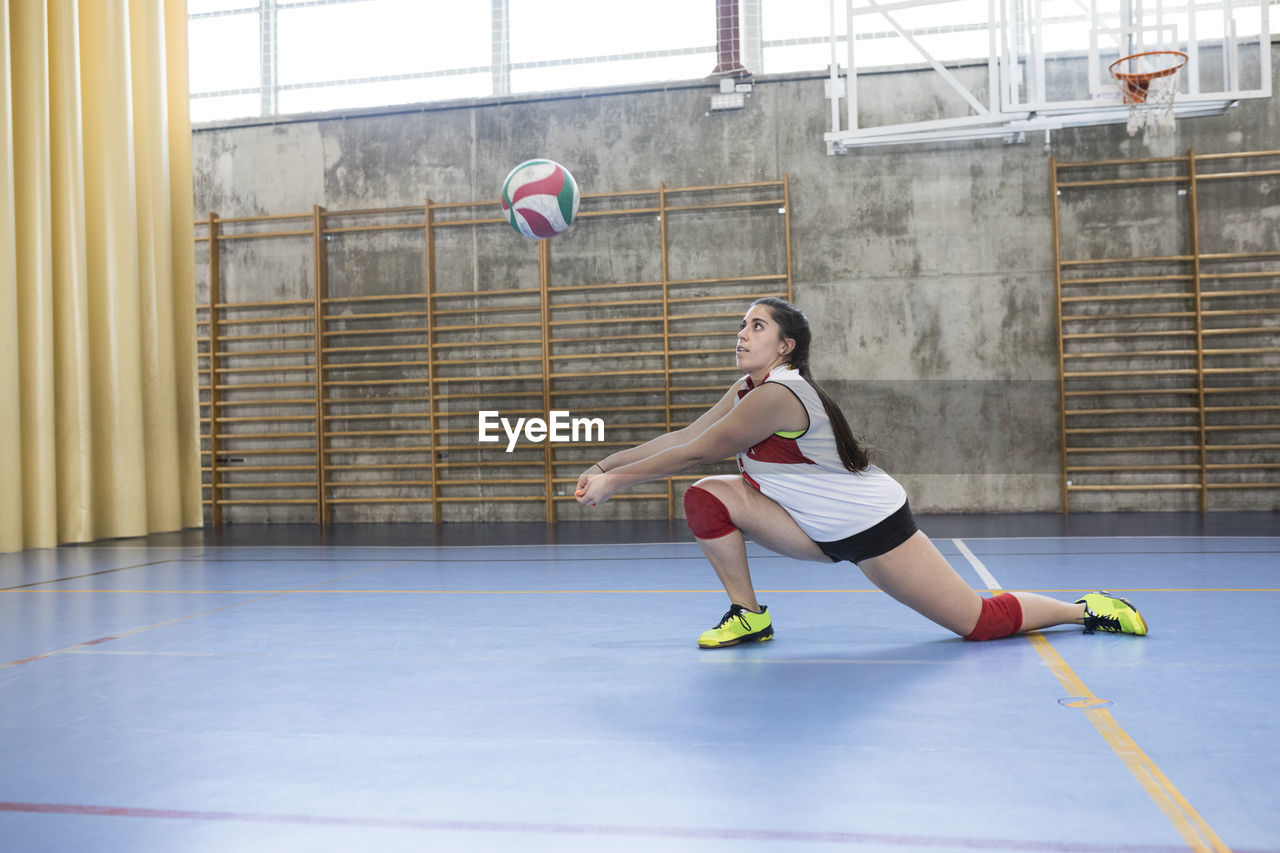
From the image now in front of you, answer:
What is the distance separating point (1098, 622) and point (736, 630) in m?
0.97

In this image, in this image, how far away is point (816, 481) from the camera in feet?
8.02

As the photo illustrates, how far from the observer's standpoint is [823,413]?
2.41m

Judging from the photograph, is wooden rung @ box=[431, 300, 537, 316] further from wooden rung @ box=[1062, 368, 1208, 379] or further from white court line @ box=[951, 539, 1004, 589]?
wooden rung @ box=[1062, 368, 1208, 379]

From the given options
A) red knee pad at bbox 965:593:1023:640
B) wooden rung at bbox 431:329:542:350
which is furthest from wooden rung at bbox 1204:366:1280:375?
red knee pad at bbox 965:593:1023:640

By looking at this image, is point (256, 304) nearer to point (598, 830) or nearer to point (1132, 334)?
point (1132, 334)

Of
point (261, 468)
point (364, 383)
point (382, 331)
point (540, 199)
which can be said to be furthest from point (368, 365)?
point (540, 199)

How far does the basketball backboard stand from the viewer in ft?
20.6

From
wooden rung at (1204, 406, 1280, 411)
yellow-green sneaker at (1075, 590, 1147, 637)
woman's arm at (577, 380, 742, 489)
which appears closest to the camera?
woman's arm at (577, 380, 742, 489)

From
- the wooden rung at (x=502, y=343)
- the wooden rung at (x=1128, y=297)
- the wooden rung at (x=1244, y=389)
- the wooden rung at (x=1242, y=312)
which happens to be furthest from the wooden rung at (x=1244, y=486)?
the wooden rung at (x=502, y=343)

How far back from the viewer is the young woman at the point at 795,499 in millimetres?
2363

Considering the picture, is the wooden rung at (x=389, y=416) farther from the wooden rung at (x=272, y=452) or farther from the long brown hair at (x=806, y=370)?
the long brown hair at (x=806, y=370)

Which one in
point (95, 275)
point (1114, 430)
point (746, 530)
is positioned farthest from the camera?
point (1114, 430)

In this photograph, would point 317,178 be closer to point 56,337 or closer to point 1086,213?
point 56,337

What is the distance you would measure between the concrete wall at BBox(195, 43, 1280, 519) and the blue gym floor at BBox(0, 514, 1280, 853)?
3.71m
